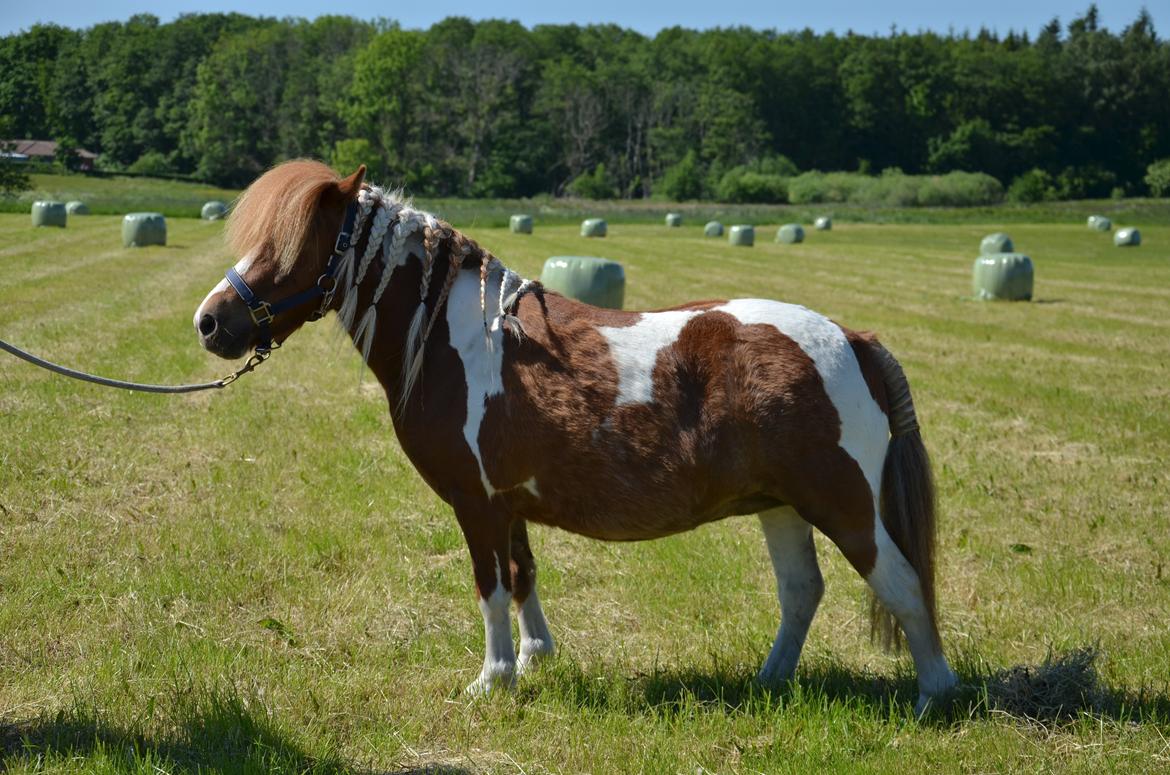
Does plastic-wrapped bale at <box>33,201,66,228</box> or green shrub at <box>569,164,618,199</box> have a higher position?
green shrub at <box>569,164,618,199</box>

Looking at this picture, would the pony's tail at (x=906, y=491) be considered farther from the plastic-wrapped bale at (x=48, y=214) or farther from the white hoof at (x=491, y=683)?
the plastic-wrapped bale at (x=48, y=214)

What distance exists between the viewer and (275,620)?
5.36 meters

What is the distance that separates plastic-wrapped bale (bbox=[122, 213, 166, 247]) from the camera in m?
28.7

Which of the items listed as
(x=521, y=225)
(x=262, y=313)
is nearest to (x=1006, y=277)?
(x=262, y=313)

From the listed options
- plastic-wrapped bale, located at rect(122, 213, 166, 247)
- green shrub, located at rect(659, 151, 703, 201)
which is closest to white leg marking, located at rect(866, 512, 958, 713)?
plastic-wrapped bale, located at rect(122, 213, 166, 247)

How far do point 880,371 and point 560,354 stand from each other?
1393 millimetres

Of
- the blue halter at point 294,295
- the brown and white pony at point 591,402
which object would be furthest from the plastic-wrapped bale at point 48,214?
the blue halter at point 294,295

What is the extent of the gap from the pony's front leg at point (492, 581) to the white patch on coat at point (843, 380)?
54.2 inches

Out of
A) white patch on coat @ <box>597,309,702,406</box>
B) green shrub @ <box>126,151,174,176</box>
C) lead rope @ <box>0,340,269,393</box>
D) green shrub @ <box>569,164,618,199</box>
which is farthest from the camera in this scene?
green shrub @ <box>569,164,618,199</box>

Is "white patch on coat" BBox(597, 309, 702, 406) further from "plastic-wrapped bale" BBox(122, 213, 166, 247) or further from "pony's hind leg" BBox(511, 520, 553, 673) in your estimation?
"plastic-wrapped bale" BBox(122, 213, 166, 247)

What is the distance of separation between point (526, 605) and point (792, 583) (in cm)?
124

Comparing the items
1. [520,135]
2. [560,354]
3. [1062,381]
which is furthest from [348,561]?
[520,135]

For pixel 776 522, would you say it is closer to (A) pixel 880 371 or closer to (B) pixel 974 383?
(A) pixel 880 371

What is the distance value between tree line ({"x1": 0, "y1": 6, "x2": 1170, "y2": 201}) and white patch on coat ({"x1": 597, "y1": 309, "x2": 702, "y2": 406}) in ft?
231
